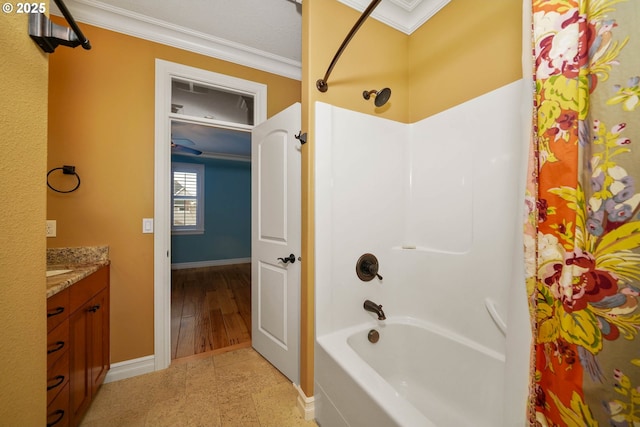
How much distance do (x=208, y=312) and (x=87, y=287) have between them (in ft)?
5.73

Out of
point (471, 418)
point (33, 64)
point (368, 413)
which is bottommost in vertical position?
point (471, 418)

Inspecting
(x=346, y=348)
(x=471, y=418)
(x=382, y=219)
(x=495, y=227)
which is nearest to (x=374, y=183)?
(x=382, y=219)

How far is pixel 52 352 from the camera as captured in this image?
3.26ft

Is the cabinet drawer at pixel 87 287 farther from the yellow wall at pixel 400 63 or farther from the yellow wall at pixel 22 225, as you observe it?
the yellow wall at pixel 400 63

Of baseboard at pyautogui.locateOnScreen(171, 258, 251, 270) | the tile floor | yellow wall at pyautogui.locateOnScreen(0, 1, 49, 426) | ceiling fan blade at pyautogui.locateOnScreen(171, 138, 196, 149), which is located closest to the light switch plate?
the tile floor

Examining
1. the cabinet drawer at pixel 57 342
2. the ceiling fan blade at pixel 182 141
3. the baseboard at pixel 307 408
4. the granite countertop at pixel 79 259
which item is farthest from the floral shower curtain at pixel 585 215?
the ceiling fan blade at pixel 182 141

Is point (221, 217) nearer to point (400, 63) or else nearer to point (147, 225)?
point (147, 225)

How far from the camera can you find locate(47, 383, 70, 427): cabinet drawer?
3.26 ft

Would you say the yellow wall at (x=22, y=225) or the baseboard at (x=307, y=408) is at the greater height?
the yellow wall at (x=22, y=225)

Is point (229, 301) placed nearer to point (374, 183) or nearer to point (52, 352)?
point (52, 352)

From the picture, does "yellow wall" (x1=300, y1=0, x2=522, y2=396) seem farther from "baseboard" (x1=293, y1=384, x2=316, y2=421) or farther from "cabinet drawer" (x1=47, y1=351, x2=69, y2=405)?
"cabinet drawer" (x1=47, y1=351, x2=69, y2=405)

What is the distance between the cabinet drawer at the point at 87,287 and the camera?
3.89ft

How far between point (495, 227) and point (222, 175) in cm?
539

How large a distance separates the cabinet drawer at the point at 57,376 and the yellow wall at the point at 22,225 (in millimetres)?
563
